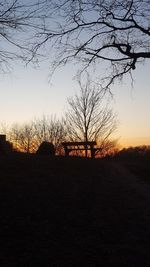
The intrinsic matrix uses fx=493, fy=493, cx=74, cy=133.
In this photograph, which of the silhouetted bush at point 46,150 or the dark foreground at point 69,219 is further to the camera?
the silhouetted bush at point 46,150

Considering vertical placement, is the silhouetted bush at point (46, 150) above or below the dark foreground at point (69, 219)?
above

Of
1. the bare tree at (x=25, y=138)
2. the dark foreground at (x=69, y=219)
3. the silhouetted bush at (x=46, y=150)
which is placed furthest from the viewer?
the bare tree at (x=25, y=138)

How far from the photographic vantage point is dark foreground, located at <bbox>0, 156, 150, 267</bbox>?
→ 806 cm

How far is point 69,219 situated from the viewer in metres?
10.2

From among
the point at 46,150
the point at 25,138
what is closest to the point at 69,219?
the point at 46,150

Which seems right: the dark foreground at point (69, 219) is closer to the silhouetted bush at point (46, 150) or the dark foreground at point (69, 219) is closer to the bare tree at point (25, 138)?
the silhouetted bush at point (46, 150)

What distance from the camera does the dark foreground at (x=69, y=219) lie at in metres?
8.06

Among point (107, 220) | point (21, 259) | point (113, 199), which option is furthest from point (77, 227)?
point (113, 199)

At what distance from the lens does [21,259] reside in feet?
25.0

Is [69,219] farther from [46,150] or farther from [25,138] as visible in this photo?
[25,138]

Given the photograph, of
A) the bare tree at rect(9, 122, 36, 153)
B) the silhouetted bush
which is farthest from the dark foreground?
the bare tree at rect(9, 122, 36, 153)

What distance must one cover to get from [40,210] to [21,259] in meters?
3.05

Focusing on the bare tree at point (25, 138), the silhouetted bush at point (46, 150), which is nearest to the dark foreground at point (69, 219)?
the silhouetted bush at point (46, 150)

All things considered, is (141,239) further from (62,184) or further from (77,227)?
(62,184)
